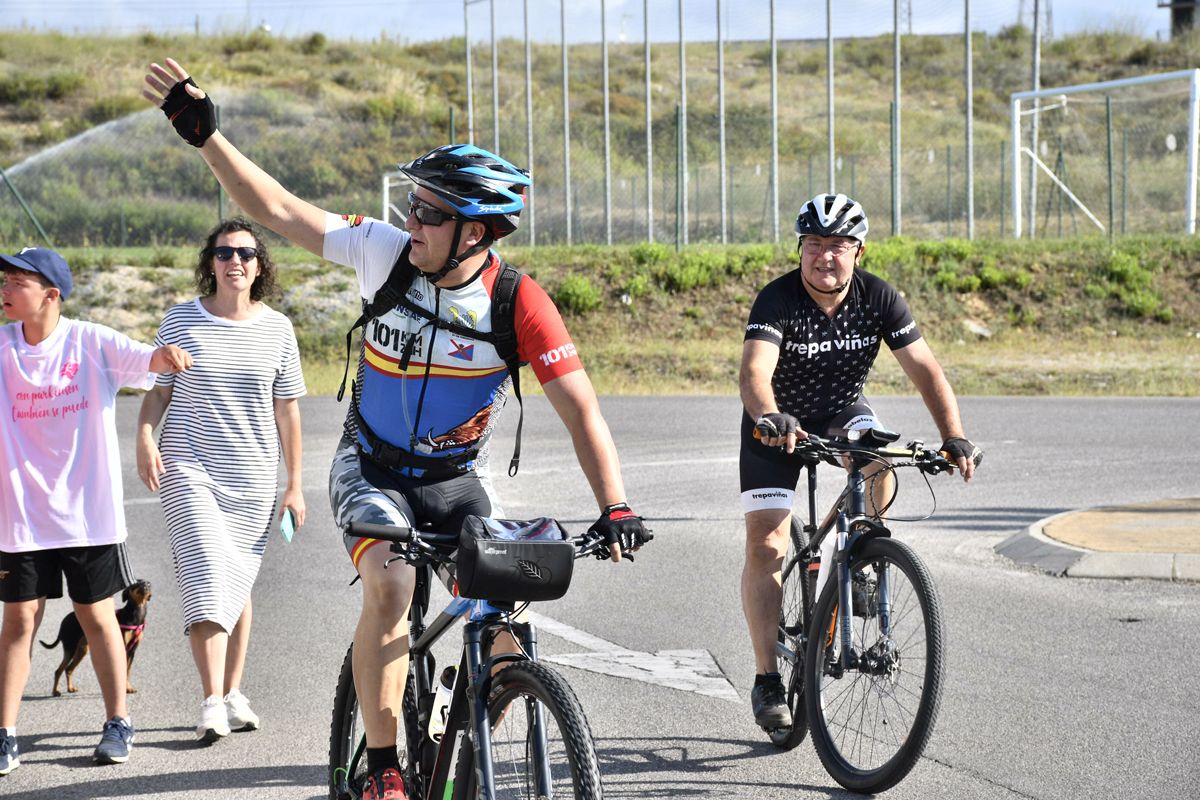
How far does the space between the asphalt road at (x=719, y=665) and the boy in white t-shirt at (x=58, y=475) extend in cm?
43

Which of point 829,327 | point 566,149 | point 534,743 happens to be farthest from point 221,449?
point 566,149

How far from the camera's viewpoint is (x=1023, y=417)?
57.6 feet

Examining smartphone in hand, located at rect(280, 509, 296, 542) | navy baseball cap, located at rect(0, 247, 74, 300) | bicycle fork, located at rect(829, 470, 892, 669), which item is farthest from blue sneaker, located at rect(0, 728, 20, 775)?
bicycle fork, located at rect(829, 470, 892, 669)

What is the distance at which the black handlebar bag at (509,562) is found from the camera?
3.62 metres

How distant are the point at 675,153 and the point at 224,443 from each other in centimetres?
3781

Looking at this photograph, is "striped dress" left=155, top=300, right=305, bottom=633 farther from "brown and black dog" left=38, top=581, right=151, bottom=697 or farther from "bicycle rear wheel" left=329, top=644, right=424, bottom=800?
"bicycle rear wheel" left=329, top=644, right=424, bottom=800

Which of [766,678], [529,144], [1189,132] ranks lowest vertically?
[766,678]

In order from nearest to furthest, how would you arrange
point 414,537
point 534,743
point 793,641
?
1. point 534,743
2. point 414,537
3. point 793,641

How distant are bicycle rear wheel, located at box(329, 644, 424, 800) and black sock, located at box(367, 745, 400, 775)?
0.08m

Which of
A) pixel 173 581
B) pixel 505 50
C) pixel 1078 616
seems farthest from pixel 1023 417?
pixel 505 50

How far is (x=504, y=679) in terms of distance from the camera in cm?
369

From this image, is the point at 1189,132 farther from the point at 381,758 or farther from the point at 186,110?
the point at 381,758

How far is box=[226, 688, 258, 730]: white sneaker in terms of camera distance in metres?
6.19

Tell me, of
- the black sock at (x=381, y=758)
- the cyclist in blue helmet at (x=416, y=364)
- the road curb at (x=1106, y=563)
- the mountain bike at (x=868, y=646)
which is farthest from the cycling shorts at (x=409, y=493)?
the road curb at (x=1106, y=563)
